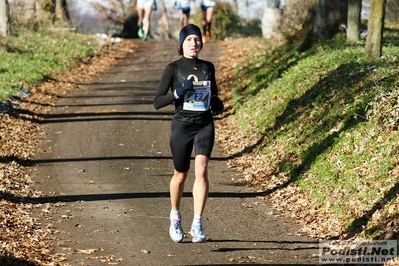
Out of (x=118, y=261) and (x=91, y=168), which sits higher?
(x=118, y=261)

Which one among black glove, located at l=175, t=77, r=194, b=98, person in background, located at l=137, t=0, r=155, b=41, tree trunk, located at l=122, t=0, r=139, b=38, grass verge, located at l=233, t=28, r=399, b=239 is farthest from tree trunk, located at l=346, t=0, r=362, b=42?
tree trunk, located at l=122, t=0, r=139, b=38

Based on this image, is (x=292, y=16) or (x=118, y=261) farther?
(x=292, y=16)

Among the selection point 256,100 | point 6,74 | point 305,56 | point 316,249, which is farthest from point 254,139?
point 6,74

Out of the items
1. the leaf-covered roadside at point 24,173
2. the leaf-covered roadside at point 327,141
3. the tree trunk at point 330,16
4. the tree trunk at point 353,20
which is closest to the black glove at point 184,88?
the leaf-covered roadside at point 24,173

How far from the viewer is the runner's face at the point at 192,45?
859 cm

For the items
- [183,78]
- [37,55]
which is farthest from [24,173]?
[37,55]

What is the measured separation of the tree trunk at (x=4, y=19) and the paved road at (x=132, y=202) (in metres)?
8.67

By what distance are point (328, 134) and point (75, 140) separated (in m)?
6.38

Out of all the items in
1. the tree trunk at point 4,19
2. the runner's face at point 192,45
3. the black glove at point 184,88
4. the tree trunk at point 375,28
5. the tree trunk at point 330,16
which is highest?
the runner's face at point 192,45

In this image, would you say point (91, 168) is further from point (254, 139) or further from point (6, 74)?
point (6, 74)

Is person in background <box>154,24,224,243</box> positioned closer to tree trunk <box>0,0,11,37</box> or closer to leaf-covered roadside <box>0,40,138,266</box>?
leaf-covered roadside <box>0,40,138,266</box>

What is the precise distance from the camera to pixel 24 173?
13.7 metres

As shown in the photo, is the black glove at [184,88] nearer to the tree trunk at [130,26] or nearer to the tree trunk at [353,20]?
the tree trunk at [353,20]

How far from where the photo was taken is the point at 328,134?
12977mm
